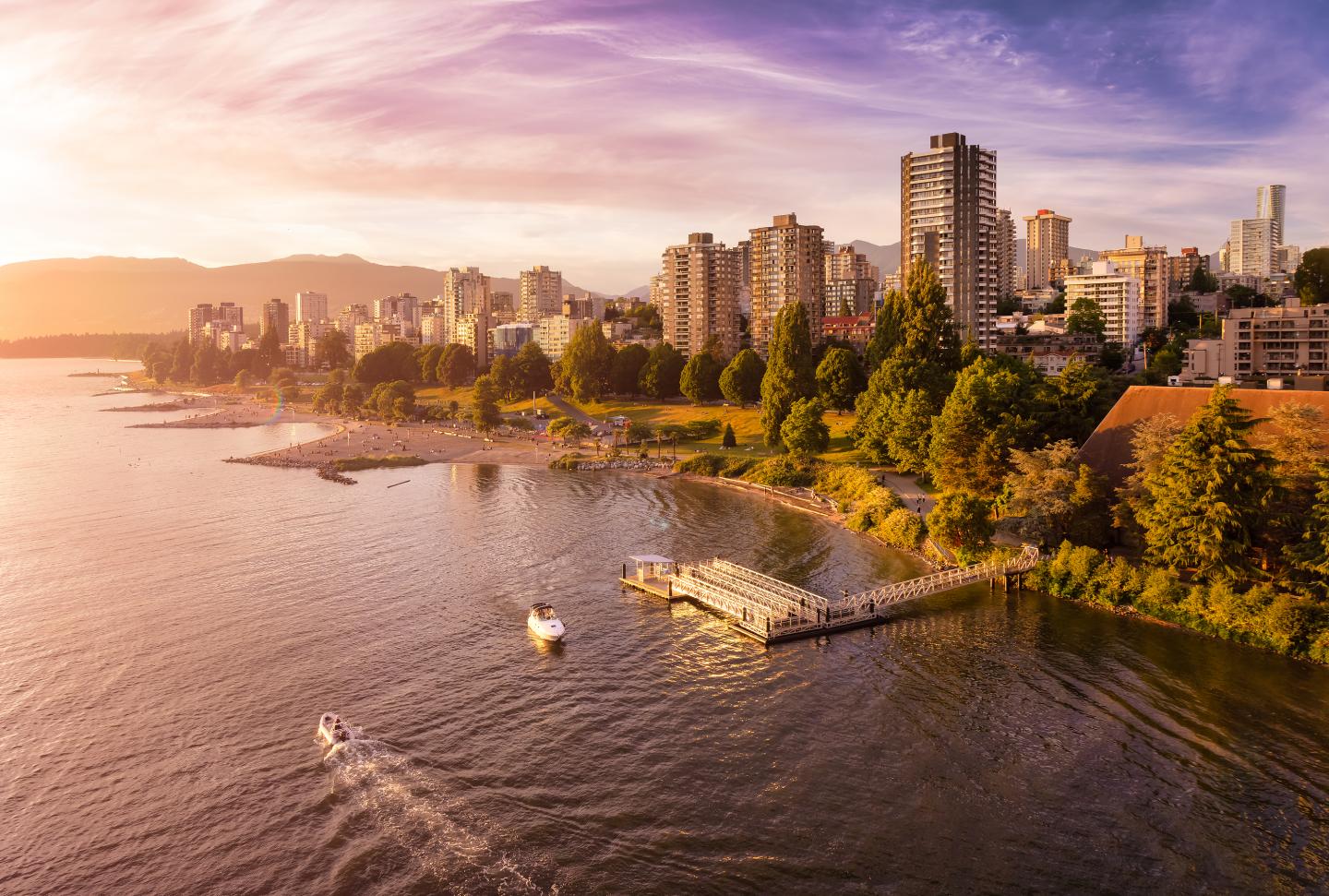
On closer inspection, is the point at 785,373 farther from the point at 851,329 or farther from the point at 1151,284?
the point at 1151,284

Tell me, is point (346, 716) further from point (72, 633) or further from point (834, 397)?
point (834, 397)

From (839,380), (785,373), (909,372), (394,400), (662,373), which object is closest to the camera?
(909,372)

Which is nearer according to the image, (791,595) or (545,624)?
(545,624)

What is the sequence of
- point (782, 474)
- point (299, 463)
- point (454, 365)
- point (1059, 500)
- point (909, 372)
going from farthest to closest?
point (454, 365), point (299, 463), point (909, 372), point (782, 474), point (1059, 500)

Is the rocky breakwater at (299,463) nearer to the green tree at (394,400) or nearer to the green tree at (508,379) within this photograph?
the green tree at (394,400)

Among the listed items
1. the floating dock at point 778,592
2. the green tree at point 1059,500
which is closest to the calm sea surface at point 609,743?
the floating dock at point 778,592

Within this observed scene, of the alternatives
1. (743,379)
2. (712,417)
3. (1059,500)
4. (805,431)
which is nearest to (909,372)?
(805,431)
